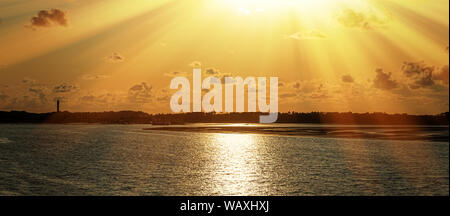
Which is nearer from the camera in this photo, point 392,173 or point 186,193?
point 186,193

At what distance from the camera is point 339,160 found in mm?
75625

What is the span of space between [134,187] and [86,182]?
7424 mm

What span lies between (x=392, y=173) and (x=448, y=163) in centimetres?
1836
